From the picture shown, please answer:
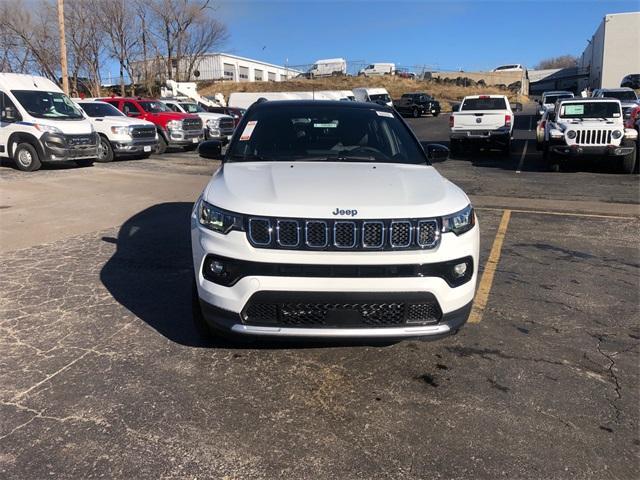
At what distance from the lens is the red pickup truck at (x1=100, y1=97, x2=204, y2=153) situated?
2011 centimetres

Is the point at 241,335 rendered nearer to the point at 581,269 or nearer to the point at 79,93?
the point at 581,269

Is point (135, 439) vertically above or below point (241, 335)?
below

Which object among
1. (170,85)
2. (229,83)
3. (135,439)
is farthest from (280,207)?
(229,83)

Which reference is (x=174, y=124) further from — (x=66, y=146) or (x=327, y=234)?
(x=327, y=234)

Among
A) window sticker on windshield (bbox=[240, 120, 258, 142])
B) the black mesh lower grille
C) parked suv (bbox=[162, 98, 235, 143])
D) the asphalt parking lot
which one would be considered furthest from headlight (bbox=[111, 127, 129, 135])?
the black mesh lower grille

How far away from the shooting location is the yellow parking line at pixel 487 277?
4.64 metres

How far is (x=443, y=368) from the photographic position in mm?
3662

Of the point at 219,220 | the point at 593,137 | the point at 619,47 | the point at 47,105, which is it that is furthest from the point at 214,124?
the point at 619,47

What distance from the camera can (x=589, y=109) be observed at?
14.0 metres

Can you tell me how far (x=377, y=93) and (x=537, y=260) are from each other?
33156 mm

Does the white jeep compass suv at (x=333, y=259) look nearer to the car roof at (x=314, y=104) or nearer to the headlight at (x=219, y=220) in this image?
the headlight at (x=219, y=220)

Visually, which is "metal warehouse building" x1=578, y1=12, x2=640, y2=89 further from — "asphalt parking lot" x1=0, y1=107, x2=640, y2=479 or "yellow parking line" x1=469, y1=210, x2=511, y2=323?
"asphalt parking lot" x1=0, y1=107, x2=640, y2=479

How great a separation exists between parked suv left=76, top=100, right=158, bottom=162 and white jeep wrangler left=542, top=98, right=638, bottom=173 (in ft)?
39.8

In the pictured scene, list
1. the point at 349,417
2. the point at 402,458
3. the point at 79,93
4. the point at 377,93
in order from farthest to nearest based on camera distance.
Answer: the point at 79,93
the point at 377,93
the point at 349,417
the point at 402,458
